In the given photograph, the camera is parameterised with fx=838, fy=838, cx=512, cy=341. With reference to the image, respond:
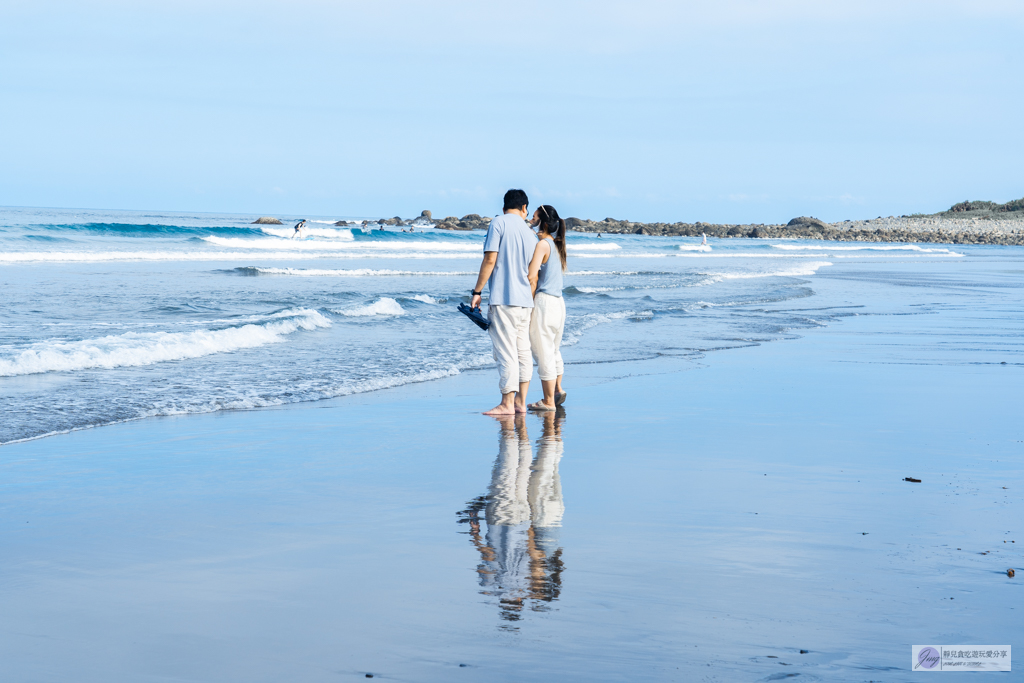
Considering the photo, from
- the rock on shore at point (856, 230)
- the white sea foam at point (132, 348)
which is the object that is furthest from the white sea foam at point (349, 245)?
the rock on shore at point (856, 230)

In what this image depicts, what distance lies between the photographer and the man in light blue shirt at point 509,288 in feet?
23.1

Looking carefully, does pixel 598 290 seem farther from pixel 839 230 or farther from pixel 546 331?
pixel 839 230

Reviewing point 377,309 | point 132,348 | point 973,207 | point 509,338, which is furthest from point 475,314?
point 973,207

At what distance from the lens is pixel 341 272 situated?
91.9 feet

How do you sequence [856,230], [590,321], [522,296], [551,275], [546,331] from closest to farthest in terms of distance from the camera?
1. [522,296]
2. [551,275]
3. [546,331]
4. [590,321]
5. [856,230]

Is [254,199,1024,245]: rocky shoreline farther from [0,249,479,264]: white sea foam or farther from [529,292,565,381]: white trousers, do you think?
[529,292,565,381]: white trousers

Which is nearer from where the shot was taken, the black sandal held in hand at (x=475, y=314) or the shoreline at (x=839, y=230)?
A: the black sandal held in hand at (x=475, y=314)

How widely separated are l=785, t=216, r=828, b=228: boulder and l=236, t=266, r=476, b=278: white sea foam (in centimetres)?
7789

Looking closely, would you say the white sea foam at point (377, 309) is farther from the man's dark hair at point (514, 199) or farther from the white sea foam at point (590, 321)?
the man's dark hair at point (514, 199)

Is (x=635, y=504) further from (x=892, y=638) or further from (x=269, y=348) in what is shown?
(x=269, y=348)

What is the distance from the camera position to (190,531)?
3.96 m

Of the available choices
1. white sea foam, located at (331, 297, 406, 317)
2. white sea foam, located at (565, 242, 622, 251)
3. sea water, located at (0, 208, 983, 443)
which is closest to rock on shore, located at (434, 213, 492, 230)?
white sea foam, located at (565, 242, 622, 251)

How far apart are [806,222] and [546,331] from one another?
100085 millimetres

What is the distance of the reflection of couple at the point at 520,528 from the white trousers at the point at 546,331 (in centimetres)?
151
